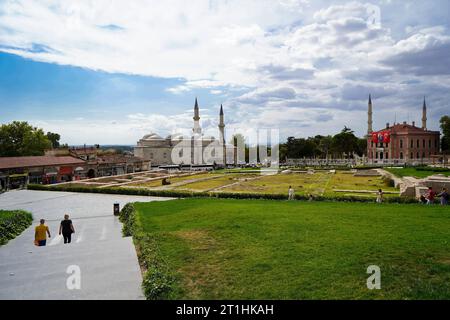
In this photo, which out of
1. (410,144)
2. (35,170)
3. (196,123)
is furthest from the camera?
(196,123)

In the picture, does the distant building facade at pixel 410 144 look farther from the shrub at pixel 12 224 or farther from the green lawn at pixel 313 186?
the shrub at pixel 12 224

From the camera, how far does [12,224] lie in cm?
1420

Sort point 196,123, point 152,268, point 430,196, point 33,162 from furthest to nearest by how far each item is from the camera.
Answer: point 196,123 < point 33,162 < point 430,196 < point 152,268

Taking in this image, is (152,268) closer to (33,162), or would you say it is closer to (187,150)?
(33,162)

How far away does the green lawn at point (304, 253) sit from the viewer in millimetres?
7078

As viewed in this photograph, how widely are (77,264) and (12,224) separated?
6882 millimetres

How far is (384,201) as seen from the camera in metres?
20.0

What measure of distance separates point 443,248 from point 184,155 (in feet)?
227

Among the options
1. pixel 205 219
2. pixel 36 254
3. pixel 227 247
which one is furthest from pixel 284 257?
pixel 36 254

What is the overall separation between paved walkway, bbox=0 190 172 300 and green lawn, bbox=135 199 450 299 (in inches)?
40.7

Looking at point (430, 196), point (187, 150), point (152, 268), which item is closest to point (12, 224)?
point (152, 268)

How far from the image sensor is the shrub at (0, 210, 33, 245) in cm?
1287

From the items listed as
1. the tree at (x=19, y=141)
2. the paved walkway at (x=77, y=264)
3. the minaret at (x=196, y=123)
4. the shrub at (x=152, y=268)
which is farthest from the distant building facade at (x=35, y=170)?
the minaret at (x=196, y=123)
